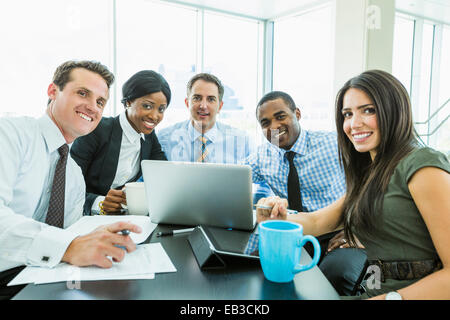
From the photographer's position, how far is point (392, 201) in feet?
2.96

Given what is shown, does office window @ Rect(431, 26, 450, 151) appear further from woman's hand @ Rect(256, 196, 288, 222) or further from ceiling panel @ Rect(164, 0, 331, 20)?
woman's hand @ Rect(256, 196, 288, 222)

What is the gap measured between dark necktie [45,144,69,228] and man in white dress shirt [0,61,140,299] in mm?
28

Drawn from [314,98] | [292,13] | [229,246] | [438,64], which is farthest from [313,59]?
[229,246]

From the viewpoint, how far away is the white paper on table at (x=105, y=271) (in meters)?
0.68

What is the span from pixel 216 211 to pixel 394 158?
1.85ft

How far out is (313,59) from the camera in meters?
4.51

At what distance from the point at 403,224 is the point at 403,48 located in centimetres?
348

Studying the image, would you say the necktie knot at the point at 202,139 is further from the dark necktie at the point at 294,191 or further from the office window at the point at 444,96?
the office window at the point at 444,96

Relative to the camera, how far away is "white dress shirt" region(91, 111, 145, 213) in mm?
1951

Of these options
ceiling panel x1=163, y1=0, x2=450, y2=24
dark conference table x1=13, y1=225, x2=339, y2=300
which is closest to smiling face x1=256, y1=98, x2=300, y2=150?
dark conference table x1=13, y1=225, x2=339, y2=300

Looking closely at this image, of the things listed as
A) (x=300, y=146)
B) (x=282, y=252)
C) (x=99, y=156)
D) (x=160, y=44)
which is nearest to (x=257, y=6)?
(x=160, y=44)

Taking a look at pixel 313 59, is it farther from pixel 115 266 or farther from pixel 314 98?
pixel 115 266

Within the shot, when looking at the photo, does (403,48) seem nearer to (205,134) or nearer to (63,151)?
(205,134)

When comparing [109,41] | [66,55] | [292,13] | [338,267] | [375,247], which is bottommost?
[338,267]
